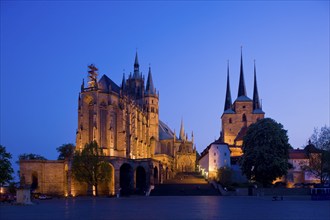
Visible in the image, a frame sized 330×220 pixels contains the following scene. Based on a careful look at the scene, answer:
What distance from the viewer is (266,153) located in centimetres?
6631

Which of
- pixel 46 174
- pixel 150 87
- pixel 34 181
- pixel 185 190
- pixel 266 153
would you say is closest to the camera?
pixel 266 153

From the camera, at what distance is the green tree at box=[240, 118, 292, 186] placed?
65812 millimetres

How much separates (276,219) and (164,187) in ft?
171

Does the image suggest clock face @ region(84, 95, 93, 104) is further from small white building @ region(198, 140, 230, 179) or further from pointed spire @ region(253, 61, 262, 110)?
pointed spire @ region(253, 61, 262, 110)

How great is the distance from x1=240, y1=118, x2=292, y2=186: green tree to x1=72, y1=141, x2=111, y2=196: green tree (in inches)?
886

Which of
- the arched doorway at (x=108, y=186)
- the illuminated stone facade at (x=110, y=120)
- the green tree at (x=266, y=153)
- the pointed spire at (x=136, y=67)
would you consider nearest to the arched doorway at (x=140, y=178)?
the illuminated stone facade at (x=110, y=120)

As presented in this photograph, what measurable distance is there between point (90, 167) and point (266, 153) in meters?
26.9

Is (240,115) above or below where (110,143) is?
above

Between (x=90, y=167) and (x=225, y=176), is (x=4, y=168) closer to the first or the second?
(x=90, y=167)

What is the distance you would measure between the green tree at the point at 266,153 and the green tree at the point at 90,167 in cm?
2250

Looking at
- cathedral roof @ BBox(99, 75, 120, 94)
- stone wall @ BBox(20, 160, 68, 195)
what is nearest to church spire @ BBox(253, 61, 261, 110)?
cathedral roof @ BBox(99, 75, 120, 94)

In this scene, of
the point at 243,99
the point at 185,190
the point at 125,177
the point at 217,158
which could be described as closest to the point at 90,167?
the point at 125,177

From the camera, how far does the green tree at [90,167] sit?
6538 centimetres

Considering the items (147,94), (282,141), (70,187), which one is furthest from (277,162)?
(147,94)
